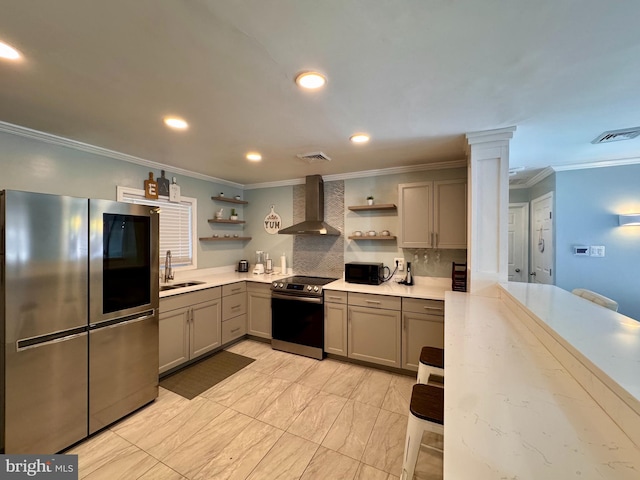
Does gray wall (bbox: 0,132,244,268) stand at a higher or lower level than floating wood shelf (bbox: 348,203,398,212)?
higher

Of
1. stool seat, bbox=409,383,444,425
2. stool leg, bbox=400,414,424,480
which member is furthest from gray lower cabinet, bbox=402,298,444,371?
stool leg, bbox=400,414,424,480

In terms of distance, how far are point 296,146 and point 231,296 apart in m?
2.13

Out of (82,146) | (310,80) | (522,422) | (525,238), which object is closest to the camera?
(522,422)

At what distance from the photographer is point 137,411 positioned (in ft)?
7.12

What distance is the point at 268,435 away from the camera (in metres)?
1.92

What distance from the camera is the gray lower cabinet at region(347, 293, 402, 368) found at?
2775mm

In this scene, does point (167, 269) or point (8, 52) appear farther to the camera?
point (167, 269)

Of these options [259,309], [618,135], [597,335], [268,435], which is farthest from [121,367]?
[618,135]

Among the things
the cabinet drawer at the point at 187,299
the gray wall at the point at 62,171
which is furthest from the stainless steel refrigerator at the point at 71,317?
the gray wall at the point at 62,171

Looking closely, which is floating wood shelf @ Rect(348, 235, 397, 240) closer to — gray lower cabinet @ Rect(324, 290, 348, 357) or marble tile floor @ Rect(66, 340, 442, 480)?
gray lower cabinet @ Rect(324, 290, 348, 357)

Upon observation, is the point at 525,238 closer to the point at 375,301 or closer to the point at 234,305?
the point at 375,301

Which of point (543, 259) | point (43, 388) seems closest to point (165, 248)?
point (43, 388)

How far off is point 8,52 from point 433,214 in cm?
332

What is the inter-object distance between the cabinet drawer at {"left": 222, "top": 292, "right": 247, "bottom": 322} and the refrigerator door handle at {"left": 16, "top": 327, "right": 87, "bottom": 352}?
161 cm
